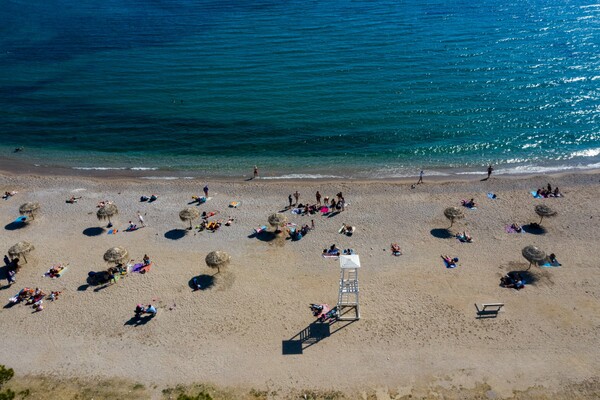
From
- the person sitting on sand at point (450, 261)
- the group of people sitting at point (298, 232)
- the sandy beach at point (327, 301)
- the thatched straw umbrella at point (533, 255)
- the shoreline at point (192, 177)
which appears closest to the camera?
the sandy beach at point (327, 301)

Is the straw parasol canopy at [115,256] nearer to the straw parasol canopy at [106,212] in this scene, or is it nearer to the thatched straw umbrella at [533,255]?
the straw parasol canopy at [106,212]

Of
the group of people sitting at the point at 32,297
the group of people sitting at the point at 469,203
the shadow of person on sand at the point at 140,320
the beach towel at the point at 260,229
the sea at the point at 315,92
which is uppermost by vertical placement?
the sea at the point at 315,92

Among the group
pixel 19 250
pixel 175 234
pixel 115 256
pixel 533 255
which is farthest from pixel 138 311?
pixel 533 255

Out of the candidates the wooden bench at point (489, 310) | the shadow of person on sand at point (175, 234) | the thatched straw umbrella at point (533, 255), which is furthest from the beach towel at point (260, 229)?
the thatched straw umbrella at point (533, 255)

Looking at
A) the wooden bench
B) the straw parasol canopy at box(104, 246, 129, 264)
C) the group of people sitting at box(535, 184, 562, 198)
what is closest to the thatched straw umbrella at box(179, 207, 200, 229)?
the straw parasol canopy at box(104, 246, 129, 264)

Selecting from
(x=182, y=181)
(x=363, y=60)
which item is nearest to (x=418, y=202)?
(x=182, y=181)

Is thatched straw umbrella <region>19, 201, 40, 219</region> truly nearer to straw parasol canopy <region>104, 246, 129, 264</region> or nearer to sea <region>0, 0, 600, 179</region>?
straw parasol canopy <region>104, 246, 129, 264</region>
